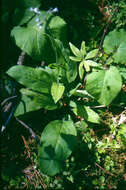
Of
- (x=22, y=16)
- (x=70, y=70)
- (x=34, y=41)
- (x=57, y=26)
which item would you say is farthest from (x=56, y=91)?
(x=22, y=16)

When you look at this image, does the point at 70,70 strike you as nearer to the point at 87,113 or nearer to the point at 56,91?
the point at 56,91

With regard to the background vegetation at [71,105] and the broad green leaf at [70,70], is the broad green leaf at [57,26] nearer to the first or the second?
the background vegetation at [71,105]

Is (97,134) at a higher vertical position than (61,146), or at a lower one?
lower

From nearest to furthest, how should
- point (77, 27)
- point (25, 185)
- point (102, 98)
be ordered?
point (102, 98) < point (25, 185) < point (77, 27)

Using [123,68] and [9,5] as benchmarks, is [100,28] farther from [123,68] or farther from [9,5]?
[9,5]

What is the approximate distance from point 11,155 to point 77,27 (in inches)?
60.3

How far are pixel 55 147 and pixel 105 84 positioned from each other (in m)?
0.63

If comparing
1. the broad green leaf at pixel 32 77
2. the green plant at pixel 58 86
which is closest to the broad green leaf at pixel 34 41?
the green plant at pixel 58 86

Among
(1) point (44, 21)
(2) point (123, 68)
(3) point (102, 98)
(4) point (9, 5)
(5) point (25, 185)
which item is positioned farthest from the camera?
(4) point (9, 5)

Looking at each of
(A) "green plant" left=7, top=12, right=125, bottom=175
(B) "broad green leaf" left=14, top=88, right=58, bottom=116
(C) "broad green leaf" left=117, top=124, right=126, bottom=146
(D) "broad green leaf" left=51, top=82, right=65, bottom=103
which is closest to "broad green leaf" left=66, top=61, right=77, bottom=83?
(A) "green plant" left=7, top=12, right=125, bottom=175

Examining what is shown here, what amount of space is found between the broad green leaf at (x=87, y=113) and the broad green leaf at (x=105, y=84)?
0.24 meters

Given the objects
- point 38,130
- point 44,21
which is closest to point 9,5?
point 44,21

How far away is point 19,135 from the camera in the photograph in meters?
1.65

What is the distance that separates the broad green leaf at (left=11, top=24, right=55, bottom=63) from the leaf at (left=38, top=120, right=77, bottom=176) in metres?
0.70
